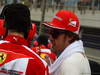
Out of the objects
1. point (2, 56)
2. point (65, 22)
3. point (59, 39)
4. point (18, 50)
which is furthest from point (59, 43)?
point (2, 56)

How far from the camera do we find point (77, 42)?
8.48 ft

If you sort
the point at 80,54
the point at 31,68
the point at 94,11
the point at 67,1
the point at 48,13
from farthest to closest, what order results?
the point at 48,13
the point at 67,1
the point at 94,11
the point at 80,54
the point at 31,68

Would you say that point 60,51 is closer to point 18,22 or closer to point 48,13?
point 18,22

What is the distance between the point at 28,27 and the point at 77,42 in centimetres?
36

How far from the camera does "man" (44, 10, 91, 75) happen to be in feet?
8.02

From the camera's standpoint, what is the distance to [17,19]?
241 cm

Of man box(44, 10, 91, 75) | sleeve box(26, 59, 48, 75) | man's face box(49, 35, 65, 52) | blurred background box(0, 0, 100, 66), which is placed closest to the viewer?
sleeve box(26, 59, 48, 75)

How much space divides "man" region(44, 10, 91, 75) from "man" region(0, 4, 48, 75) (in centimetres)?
13

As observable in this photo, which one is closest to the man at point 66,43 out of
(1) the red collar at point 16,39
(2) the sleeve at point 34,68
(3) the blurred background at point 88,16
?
(2) the sleeve at point 34,68

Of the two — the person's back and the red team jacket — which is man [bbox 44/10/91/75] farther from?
the red team jacket

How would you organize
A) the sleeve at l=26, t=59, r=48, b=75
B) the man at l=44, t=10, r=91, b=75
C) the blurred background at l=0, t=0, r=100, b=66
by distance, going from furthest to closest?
1. the blurred background at l=0, t=0, r=100, b=66
2. the man at l=44, t=10, r=91, b=75
3. the sleeve at l=26, t=59, r=48, b=75

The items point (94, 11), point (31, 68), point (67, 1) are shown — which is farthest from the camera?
point (67, 1)

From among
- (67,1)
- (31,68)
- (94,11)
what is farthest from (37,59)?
(67,1)

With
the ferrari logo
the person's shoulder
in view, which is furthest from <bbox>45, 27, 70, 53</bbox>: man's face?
the ferrari logo
